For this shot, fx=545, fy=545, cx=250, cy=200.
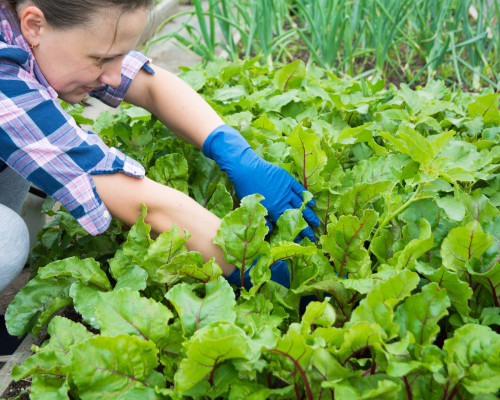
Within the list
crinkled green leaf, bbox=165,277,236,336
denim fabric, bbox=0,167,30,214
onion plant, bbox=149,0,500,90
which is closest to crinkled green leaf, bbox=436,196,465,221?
crinkled green leaf, bbox=165,277,236,336

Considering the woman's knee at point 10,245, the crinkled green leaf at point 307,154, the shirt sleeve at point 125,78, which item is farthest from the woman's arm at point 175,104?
the woman's knee at point 10,245

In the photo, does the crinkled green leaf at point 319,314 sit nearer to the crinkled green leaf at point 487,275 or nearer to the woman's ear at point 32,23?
the crinkled green leaf at point 487,275

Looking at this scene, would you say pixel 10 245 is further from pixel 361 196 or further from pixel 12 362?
pixel 361 196

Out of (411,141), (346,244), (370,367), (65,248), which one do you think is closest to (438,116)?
(411,141)

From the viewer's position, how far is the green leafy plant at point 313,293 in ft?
2.94

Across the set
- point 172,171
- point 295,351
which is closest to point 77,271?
point 172,171

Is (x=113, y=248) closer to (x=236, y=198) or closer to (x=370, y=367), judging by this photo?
(x=236, y=198)

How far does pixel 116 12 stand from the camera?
1174mm

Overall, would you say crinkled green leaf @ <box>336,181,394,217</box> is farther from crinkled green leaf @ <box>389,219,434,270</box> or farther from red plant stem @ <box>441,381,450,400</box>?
red plant stem @ <box>441,381,450,400</box>

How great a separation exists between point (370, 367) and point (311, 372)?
0.43 ft

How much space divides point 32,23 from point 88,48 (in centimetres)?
13

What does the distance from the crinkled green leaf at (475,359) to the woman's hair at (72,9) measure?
93 cm

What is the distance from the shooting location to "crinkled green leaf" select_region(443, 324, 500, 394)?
0.85 m

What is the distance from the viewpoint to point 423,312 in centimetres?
94
